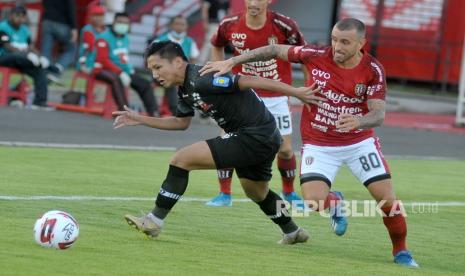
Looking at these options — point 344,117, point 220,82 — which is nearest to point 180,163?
point 220,82

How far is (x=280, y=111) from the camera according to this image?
12.3 meters

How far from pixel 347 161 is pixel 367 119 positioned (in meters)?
0.67

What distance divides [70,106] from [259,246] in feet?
41.4

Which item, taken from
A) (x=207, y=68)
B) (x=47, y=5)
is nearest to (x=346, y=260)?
(x=207, y=68)

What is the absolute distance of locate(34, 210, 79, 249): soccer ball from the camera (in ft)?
27.7

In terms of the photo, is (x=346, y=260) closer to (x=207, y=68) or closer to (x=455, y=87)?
(x=207, y=68)

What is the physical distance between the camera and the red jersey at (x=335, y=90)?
9.28m

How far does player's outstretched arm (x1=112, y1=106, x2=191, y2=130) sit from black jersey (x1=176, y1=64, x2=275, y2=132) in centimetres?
25

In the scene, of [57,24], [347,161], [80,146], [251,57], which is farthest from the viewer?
[57,24]

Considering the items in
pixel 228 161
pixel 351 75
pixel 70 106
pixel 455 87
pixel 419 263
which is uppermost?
pixel 351 75

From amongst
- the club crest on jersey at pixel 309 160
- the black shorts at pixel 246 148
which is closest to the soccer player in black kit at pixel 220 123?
the black shorts at pixel 246 148

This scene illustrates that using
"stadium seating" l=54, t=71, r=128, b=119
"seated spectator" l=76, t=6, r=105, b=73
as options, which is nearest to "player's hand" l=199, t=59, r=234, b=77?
"seated spectator" l=76, t=6, r=105, b=73

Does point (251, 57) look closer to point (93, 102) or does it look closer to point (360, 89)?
point (360, 89)

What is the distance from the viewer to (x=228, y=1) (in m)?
27.0
